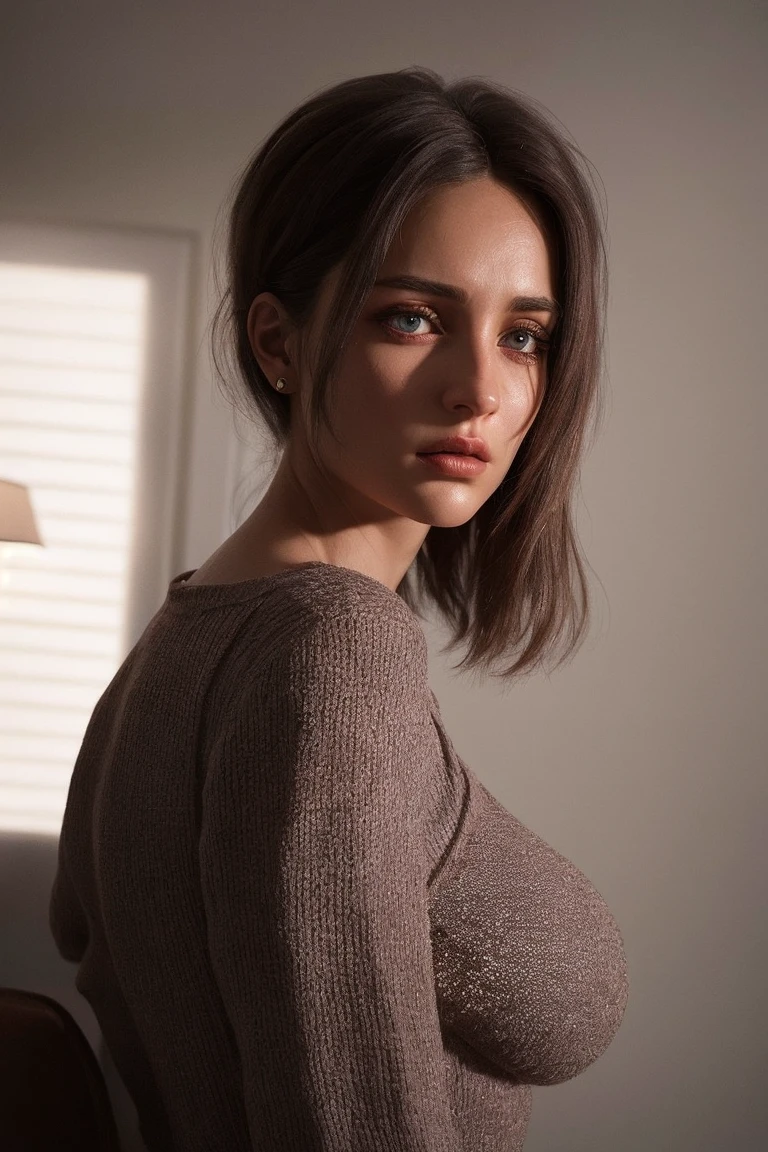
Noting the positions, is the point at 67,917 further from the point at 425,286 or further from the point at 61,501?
the point at 61,501

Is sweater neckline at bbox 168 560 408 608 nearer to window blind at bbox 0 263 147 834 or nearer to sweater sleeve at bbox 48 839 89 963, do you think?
sweater sleeve at bbox 48 839 89 963

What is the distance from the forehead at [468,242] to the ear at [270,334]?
11 centimetres

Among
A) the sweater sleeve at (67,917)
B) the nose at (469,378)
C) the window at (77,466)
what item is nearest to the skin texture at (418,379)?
the nose at (469,378)

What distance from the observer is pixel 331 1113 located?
58cm

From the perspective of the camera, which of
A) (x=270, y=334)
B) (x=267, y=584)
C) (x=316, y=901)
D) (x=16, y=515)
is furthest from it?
(x=16, y=515)

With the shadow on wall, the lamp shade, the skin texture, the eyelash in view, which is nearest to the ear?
the skin texture

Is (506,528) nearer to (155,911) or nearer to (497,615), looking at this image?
(497,615)

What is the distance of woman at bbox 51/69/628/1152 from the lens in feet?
1.92

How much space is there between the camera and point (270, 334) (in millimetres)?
819

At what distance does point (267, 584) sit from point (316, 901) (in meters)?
0.21

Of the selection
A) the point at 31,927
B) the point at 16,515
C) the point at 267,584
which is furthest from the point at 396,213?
the point at 31,927

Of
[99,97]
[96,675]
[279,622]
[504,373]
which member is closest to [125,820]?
[279,622]

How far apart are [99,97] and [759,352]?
1322mm

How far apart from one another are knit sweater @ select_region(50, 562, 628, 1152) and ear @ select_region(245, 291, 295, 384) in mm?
197
